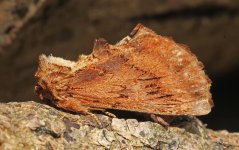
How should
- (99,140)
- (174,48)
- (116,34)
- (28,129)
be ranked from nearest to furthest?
(28,129) → (99,140) → (174,48) → (116,34)

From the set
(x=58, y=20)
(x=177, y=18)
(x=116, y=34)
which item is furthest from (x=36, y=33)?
(x=177, y=18)

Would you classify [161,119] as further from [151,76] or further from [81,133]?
[81,133]

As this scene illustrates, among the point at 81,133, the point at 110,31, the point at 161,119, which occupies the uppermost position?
the point at 110,31

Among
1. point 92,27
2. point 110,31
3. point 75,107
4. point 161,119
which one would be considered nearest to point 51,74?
point 75,107

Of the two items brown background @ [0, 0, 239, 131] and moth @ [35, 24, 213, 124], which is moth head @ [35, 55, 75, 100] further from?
brown background @ [0, 0, 239, 131]

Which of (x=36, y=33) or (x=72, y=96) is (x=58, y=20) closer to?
(x=36, y=33)

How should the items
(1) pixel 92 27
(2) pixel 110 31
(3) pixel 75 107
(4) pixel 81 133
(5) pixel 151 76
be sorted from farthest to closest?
(2) pixel 110 31, (1) pixel 92 27, (5) pixel 151 76, (3) pixel 75 107, (4) pixel 81 133
